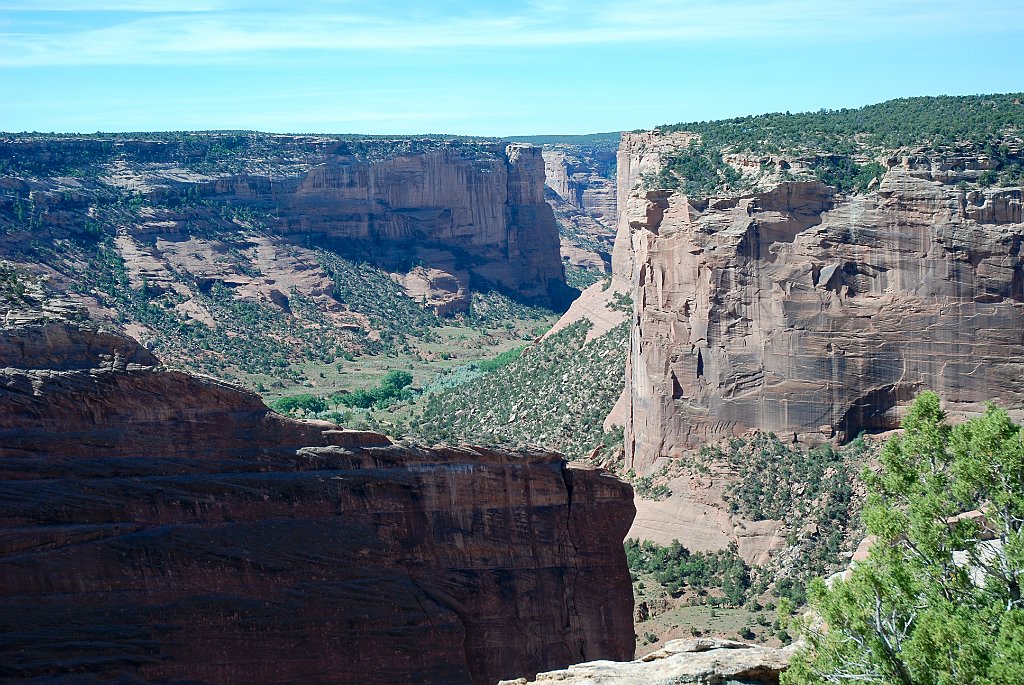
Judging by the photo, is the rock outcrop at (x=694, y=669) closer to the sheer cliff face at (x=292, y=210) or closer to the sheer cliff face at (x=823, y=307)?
the sheer cliff face at (x=823, y=307)

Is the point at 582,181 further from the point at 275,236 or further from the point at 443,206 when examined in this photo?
the point at 275,236

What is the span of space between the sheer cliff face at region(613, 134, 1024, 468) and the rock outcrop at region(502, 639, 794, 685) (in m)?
29.4

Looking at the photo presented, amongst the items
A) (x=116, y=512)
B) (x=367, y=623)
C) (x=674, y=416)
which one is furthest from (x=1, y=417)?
(x=674, y=416)

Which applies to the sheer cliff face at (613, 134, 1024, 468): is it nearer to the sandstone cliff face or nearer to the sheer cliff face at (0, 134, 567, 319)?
the sheer cliff face at (0, 134, 567, 319)

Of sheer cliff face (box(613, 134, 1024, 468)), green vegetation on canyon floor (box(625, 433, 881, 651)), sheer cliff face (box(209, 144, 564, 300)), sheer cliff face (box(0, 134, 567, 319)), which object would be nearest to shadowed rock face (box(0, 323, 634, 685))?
green vegetation on canyon floor (box(625, 433, 881, 651))

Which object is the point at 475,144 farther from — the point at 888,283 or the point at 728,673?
the point at 728,673

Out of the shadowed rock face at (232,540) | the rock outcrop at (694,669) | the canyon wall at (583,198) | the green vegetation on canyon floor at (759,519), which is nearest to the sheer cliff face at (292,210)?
the canyon wall at (583,198)

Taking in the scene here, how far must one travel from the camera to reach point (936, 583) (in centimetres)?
2106

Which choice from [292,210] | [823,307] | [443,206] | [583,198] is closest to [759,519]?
[823,307]

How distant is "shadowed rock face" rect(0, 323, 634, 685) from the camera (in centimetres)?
2864

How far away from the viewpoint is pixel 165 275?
104 m

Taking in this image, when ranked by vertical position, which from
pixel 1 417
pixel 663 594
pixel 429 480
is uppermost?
pixel 1 417

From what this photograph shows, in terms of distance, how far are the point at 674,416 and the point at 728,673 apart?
3453 centimetres

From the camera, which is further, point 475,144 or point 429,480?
point 475,144
